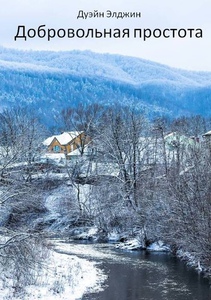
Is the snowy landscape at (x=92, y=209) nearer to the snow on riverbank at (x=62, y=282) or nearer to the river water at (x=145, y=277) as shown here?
the snow on riverbank at (x=62, y=282)

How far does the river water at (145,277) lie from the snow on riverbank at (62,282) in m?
0.54

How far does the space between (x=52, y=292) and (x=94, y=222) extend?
21.5m

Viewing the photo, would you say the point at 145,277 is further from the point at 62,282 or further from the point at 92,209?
the point at 92,209

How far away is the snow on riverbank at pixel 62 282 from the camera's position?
17.7m

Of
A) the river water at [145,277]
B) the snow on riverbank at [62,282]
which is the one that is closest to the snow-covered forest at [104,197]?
the snow on riverbank at [62,282]

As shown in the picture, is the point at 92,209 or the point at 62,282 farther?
the point at 92,209

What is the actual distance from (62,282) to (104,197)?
21.6 meters

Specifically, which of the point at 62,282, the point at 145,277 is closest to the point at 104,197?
the point at 145,277

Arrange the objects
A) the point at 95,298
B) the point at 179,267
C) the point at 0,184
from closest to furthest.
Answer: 1. the point at 0,184
2. the point at 95,298
3. the point at 179,267

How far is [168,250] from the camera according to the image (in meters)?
30.8

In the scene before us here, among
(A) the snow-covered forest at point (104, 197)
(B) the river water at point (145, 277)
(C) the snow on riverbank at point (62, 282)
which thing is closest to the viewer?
(A) the snow-covered forest at point (104, 197)

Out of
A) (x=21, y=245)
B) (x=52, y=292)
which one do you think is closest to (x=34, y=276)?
(x=52, y=292)

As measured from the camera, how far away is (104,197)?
4144cm

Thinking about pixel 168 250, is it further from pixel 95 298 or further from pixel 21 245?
pixel 21 245
